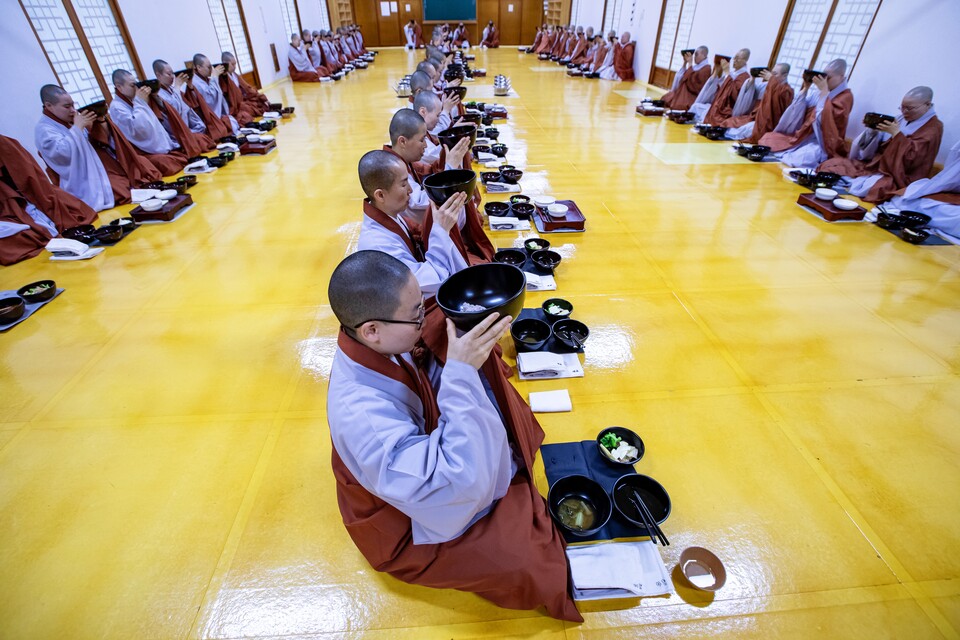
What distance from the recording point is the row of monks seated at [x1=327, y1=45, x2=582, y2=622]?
1.71 metres

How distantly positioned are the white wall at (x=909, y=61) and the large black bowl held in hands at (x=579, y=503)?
27.4ft

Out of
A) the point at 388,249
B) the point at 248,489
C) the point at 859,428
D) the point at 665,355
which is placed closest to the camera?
the point at 248,489

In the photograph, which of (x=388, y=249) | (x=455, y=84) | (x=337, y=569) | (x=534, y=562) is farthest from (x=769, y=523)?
(x=455, y=84)

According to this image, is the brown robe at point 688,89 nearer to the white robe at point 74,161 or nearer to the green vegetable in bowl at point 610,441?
the green vegetable in bowl at point 610,441

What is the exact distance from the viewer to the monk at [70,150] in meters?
6.24

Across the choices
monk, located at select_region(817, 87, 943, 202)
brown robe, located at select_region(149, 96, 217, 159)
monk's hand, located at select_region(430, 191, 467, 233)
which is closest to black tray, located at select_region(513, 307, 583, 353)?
monk's hand, located at select_region(430, 191, 467, 233)

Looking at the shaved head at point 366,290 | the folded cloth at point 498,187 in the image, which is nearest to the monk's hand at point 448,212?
the shaved head at point 366,290

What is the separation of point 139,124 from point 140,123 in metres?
0.02

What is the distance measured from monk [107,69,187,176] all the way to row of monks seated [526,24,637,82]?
15.5 meters

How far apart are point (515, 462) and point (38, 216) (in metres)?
7.13

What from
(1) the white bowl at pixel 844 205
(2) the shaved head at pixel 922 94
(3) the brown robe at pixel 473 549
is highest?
(2) the shaved head at pixel 922 94

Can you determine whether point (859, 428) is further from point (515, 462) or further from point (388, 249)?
point (388, 249)

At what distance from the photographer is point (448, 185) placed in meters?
3.68

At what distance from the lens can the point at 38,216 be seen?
A: 19.3 feet
